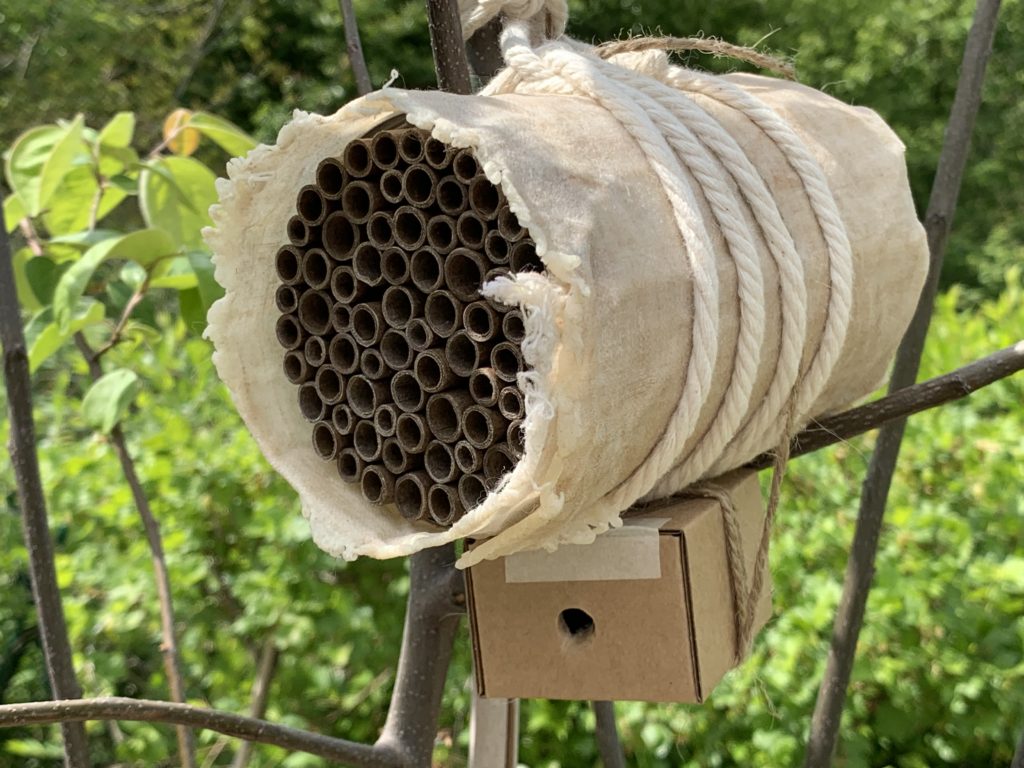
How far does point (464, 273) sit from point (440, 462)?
0.09 meters

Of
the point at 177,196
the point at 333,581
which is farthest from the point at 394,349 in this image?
the point at 333,581

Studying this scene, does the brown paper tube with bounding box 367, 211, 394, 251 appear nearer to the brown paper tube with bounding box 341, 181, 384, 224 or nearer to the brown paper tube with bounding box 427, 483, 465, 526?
the brown paper tube with bounding box 341, 181, 384, 224

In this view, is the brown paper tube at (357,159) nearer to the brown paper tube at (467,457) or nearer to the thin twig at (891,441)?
the brown paper tube at (467,457)

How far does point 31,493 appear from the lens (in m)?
0.75

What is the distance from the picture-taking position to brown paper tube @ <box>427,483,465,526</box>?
547 mm

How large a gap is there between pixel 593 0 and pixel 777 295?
6.74 m

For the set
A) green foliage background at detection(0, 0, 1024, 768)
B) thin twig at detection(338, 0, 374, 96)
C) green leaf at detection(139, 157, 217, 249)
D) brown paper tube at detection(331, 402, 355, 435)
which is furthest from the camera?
green foliage background at detection(0, 0, 1024, 768)

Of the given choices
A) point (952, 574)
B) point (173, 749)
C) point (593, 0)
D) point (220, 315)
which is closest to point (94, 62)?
point (593, 0)

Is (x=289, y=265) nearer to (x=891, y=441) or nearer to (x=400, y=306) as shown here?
(x=400, y=306)

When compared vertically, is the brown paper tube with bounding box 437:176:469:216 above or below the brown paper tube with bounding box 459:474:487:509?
above

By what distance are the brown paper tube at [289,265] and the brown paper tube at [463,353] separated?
0.10 meters

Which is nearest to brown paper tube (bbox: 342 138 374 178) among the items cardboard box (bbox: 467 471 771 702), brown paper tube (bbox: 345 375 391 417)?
brown paper tube (bbox: 345 375 391 417)

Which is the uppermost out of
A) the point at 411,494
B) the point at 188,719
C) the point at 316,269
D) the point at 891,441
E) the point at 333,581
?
the point at 316,269

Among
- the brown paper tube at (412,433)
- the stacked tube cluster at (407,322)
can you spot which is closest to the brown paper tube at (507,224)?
the stacked tube cluster at (407,322)
